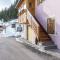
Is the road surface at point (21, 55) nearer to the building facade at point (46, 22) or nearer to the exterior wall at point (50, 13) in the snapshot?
the building facade at point (46, 22)

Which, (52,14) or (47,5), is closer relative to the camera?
(52,14)

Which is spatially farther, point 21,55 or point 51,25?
point 51,25

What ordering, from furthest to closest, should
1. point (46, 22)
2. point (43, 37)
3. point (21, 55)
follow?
point (46, 22) < point (43, 37) < point (21, 55)

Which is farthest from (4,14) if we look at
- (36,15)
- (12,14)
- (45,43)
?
(45,43)

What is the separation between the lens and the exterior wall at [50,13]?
55.2ft

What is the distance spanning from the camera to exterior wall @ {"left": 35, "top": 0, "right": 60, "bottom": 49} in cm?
1683

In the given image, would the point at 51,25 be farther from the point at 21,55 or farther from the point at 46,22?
the point at 21,55

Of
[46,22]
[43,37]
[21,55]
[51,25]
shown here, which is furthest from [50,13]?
[21,55]

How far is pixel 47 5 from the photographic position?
19.4 meters

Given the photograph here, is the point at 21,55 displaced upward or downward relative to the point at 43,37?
downward

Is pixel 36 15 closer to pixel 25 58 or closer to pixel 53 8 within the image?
pixel 53 8

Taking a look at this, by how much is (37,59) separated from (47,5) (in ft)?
26.8

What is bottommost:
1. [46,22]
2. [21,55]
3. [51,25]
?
[21,55]

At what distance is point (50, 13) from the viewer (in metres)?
18.6
